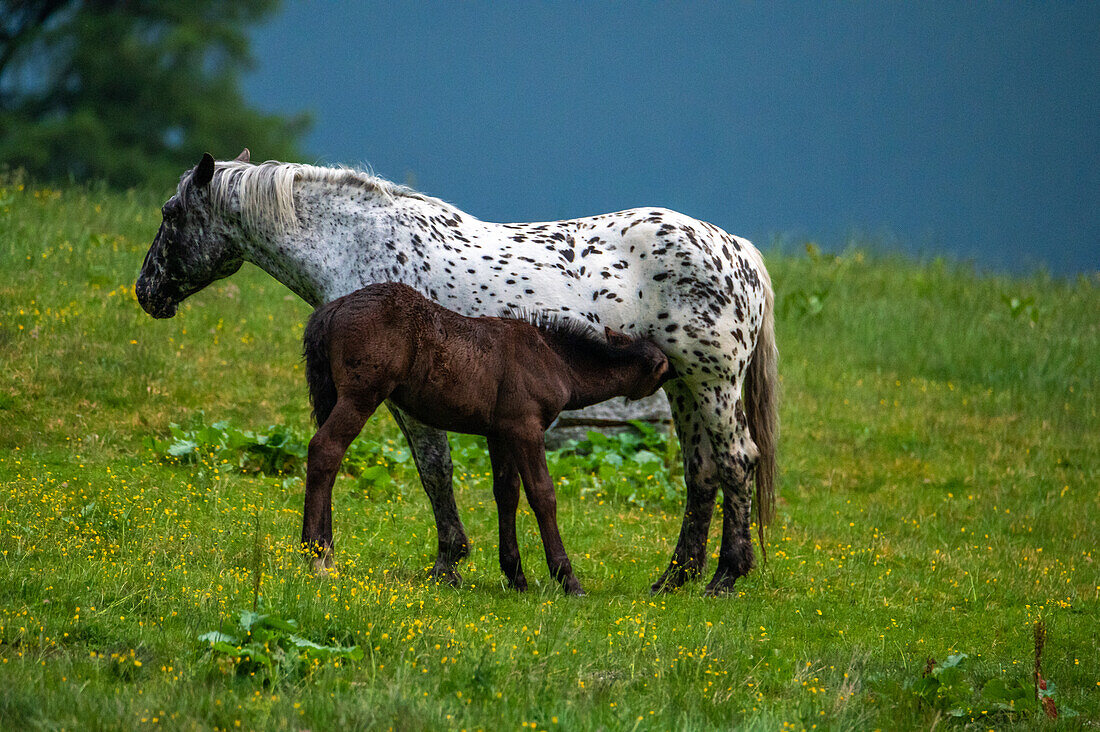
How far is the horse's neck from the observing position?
6.66 meters

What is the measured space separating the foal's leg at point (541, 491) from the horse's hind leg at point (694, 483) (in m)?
1.16

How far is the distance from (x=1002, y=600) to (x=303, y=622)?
5.07m

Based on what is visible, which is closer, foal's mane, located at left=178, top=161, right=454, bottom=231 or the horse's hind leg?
foal's mane, located at left=178, top=161, right=454, bottom=231

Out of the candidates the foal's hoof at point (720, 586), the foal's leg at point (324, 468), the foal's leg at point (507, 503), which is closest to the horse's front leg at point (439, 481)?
the foal's leg at point (507, 503)

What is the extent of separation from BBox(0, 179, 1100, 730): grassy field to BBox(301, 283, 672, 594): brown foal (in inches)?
18.9

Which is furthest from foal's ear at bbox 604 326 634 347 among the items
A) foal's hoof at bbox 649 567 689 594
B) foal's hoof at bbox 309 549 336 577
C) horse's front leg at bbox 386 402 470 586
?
foal's hoof at bbox 309 549 336 577

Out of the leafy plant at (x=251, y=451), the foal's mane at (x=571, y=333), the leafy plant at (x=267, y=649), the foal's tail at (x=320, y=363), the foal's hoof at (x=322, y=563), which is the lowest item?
the leafy plant at (x=267, y=649)

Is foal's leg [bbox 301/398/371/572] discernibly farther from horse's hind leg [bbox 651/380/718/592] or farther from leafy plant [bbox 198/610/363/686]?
horse's hind leg [bbox 651/380/718/592]

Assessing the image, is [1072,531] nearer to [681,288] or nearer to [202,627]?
[681,288]

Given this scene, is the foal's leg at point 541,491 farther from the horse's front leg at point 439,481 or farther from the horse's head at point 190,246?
the horse's head at point 190,246

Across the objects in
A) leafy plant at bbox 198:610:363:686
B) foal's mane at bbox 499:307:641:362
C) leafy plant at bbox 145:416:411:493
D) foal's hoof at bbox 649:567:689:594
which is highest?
foal's mane at bbox 499:307:641:362

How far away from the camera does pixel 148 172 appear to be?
903 inches

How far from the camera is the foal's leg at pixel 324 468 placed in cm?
583

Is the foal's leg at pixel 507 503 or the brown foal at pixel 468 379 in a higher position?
the brown foal at pixel 468 379
